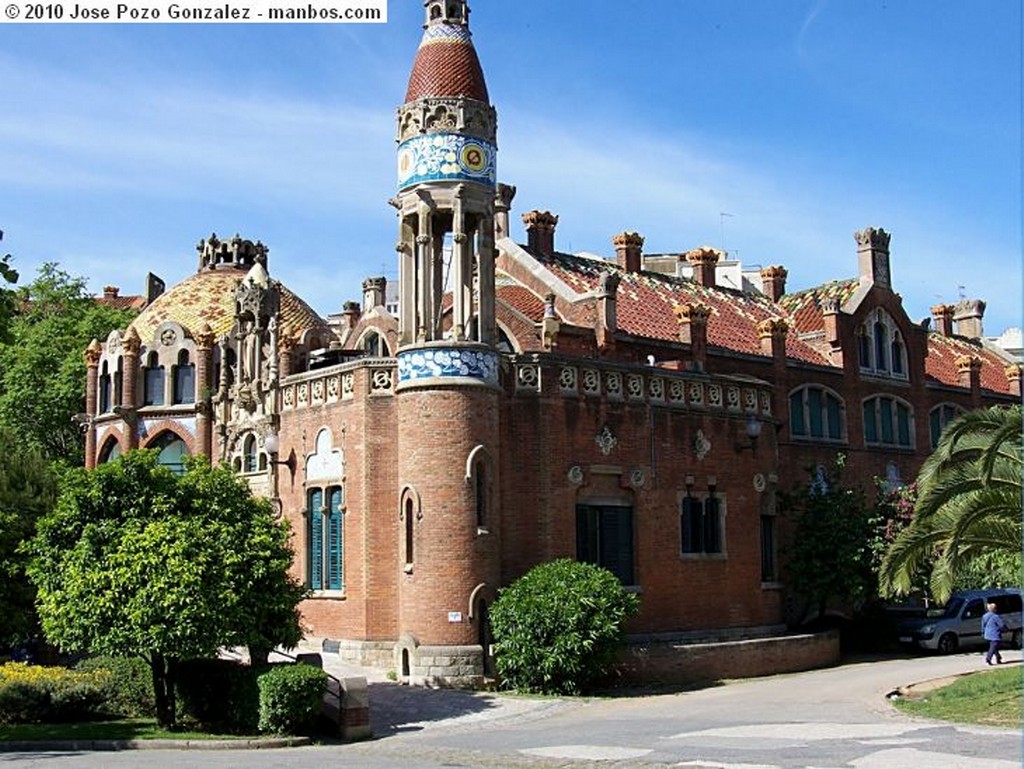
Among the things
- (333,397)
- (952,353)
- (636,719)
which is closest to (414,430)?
(333,397)

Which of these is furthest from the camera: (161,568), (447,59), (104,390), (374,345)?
(104,390)

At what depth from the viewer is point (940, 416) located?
4009 centimetres

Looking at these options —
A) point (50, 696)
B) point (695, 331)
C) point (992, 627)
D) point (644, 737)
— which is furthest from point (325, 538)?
point (992, 627)

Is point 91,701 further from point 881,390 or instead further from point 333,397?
point 881,390

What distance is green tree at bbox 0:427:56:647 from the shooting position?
875 inches

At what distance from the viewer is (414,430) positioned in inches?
963

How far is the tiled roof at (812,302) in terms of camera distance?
39.3 metres

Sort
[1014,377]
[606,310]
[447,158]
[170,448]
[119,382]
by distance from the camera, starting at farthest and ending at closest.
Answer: [1014,377]
[119,382]
[170,448]
[606,310]
[447,158]

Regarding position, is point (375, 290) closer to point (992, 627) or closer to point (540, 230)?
point (540, 230)

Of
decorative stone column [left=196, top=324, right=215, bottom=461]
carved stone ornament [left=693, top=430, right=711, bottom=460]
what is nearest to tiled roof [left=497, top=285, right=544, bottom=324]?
carved stone ornament [left=693, top=430, right=711, bottom=460]

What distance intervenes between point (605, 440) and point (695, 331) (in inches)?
274

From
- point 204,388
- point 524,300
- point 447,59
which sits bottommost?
point 204,388

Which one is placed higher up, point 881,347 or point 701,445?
point 881,347

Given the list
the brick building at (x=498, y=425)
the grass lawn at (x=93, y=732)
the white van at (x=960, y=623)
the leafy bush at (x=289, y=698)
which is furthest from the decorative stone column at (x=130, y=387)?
the white van at (x=960, y=623)
